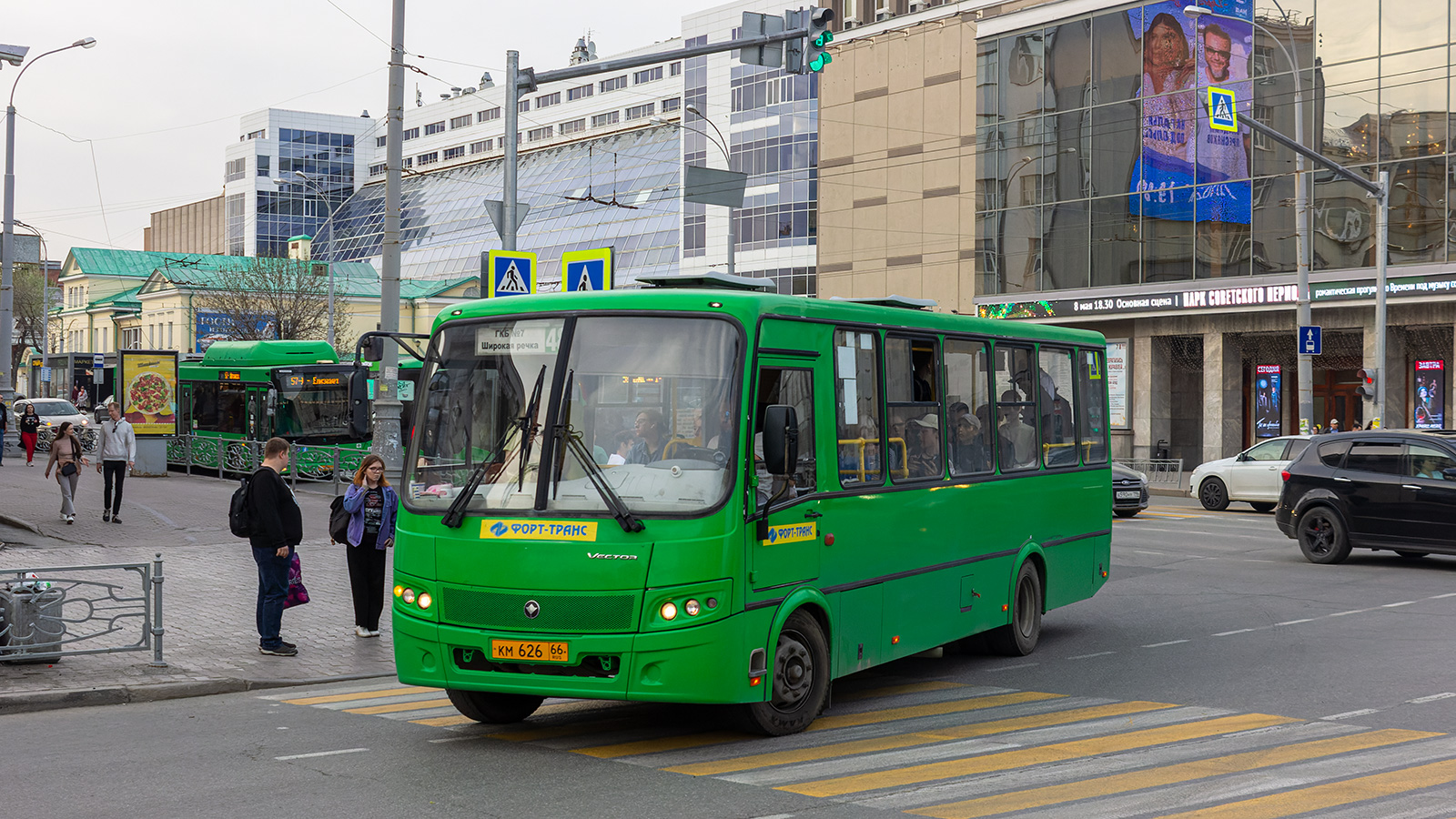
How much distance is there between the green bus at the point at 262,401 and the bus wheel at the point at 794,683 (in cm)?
2862

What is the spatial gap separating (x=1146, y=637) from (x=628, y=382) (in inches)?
263

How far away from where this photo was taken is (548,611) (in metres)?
7.84

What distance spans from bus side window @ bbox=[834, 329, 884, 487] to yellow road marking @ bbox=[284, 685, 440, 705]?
3.35 metres

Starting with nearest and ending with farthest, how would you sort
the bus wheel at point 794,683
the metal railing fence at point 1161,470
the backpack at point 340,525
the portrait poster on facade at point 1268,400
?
the bus wheel at point 794,683 < the backpack at point 340,525 < the metal railing fence at point 1161,470 < the portrait poster on facade at point 1268,400

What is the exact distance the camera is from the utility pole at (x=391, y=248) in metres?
17.8

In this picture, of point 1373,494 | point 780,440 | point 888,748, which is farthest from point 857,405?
point 1373,494

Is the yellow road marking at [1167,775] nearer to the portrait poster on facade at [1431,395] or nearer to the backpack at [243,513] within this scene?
the backpack at [243,513]

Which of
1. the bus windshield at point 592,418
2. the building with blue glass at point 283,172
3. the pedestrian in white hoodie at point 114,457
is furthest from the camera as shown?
the building with blue glass at point 283,172

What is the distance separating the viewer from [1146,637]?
41.9 ft

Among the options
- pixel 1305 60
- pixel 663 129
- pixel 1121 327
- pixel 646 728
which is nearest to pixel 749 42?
pixel 646 728

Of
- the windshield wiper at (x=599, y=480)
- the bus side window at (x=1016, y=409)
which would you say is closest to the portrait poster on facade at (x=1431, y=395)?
the bus side window at (x=1016, y=409)

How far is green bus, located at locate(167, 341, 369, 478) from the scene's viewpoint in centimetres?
3659

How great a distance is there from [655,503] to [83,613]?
573cm

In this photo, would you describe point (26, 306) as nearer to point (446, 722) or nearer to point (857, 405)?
point (446, 722)
